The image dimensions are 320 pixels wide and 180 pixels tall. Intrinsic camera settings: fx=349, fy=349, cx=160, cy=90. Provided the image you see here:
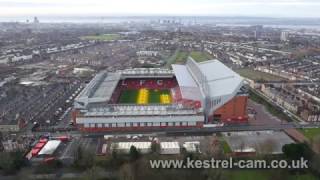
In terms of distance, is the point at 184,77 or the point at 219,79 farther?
the point at 184,77

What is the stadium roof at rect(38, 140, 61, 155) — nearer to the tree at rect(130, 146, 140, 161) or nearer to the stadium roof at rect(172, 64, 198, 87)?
the tree at rect(130, 146, 140, 161)

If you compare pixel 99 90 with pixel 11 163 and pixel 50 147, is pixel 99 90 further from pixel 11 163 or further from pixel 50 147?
pixel 11 163

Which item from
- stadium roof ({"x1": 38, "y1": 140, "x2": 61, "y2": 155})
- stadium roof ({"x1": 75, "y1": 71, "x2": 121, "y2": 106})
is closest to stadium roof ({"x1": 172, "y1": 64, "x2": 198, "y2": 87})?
stadium roof ({"x1": 75, "y1": 71, "x2": 121, "y2": 106})

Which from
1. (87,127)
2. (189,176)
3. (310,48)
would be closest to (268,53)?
(310,48)

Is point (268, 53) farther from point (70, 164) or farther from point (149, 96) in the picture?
point (70, 164)

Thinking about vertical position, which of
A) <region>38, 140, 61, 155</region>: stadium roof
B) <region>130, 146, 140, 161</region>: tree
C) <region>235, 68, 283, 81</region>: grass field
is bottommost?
<region>38, 140, 61, 155</region>: stadium roof

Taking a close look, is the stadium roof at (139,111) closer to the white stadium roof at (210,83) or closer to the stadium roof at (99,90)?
the stadium roof at (99,90)

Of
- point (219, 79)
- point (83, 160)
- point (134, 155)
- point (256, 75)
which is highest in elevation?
point (219, 79)

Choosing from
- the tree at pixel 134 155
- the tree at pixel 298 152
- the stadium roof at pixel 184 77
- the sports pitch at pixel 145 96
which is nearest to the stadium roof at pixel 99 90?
the sports pitch at pixel 145 96

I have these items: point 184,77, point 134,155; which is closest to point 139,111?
point 134,155

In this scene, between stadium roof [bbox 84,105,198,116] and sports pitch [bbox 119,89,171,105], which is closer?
stadium roof [bbox 84,105,198,116]
